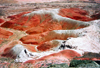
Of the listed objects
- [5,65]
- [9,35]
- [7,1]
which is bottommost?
[9,35]

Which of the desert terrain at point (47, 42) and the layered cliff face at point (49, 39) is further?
the layered cliff face at point (49, 39)

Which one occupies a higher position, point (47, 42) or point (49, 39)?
point (47, 42)

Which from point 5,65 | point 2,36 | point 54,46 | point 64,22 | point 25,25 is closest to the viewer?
point 5,65

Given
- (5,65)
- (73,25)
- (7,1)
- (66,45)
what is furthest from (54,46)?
(7,1)

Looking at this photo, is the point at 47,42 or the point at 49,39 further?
the point at 49,39

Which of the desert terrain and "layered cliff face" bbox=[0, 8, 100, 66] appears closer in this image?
the desert terrain

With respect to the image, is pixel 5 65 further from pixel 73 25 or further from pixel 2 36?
pixel 73 25

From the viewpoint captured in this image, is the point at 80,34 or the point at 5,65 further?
the point at 80,34

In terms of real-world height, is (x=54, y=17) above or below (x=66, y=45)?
above
